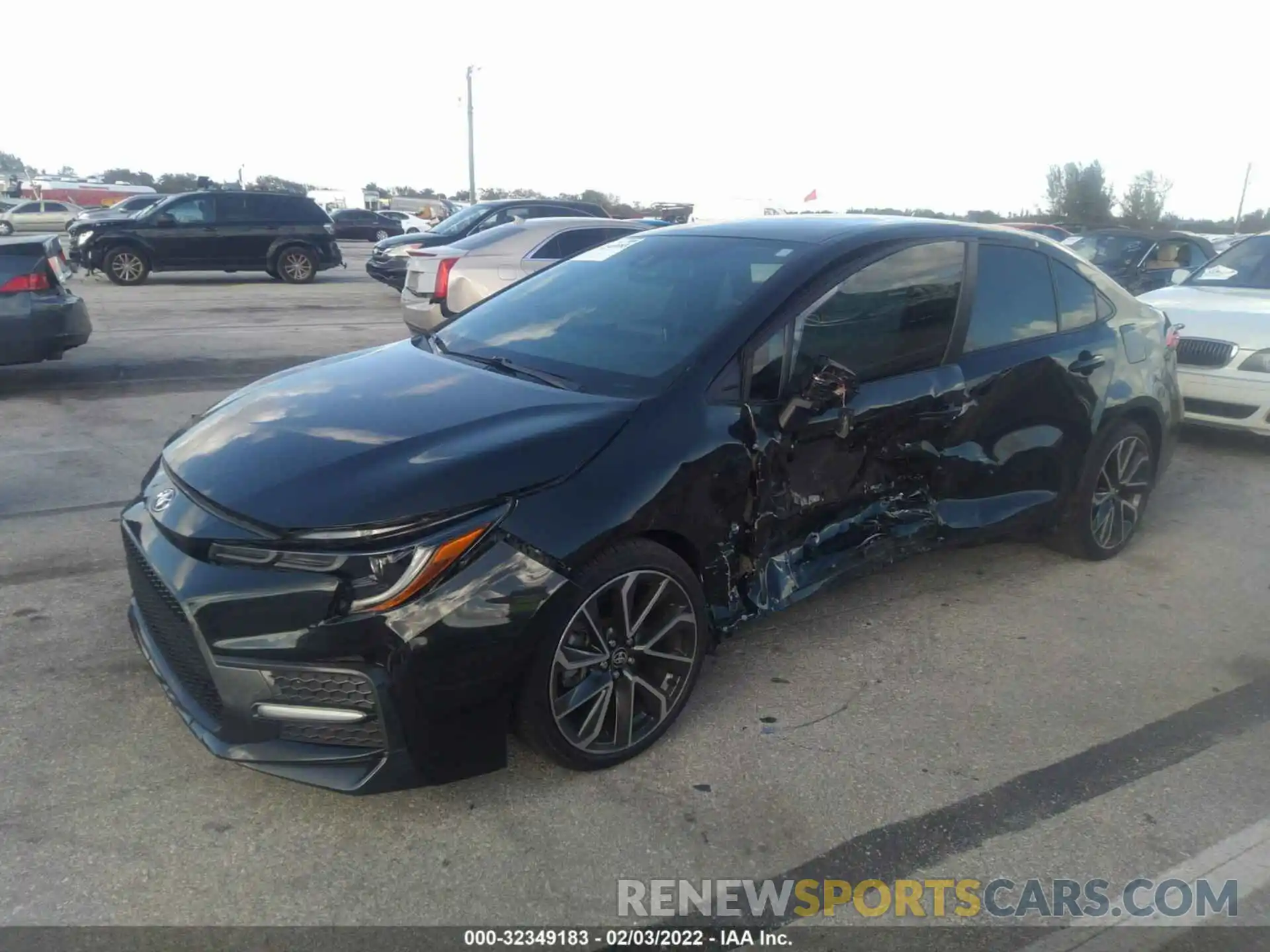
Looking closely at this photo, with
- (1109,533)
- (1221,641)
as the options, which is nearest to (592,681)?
(1221,641)

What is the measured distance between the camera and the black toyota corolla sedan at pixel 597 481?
2854 millimetres

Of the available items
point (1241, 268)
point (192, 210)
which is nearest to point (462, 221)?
point (192, 210)

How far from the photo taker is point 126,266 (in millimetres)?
18531

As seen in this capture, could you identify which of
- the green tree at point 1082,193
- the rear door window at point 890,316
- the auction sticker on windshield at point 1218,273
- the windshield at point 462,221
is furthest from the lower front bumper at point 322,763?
the green tree at point 1082,193

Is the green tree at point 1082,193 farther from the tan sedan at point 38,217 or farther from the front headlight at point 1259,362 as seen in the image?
the tan sedan at point 38,217

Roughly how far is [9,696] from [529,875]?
6.87ft

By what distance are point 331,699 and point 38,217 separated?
145 feet

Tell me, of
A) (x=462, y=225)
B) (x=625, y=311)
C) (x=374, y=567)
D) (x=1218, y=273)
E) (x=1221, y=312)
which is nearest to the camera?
(x=374, y=567)

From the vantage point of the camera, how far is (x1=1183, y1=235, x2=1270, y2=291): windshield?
8.63 metres

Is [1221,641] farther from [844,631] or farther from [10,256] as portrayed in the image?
[10,256]

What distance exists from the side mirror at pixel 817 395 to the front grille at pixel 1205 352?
5016 mm

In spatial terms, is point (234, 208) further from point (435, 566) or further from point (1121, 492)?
point (435, 566)

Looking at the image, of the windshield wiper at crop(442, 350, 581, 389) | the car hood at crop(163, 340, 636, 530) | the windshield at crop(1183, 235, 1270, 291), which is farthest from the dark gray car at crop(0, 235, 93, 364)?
the windshield at crop(1183, 235, 1270, 291)

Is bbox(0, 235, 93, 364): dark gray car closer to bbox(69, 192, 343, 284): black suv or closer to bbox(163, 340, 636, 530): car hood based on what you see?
bbox(163, 340, 636, 530): car hood
